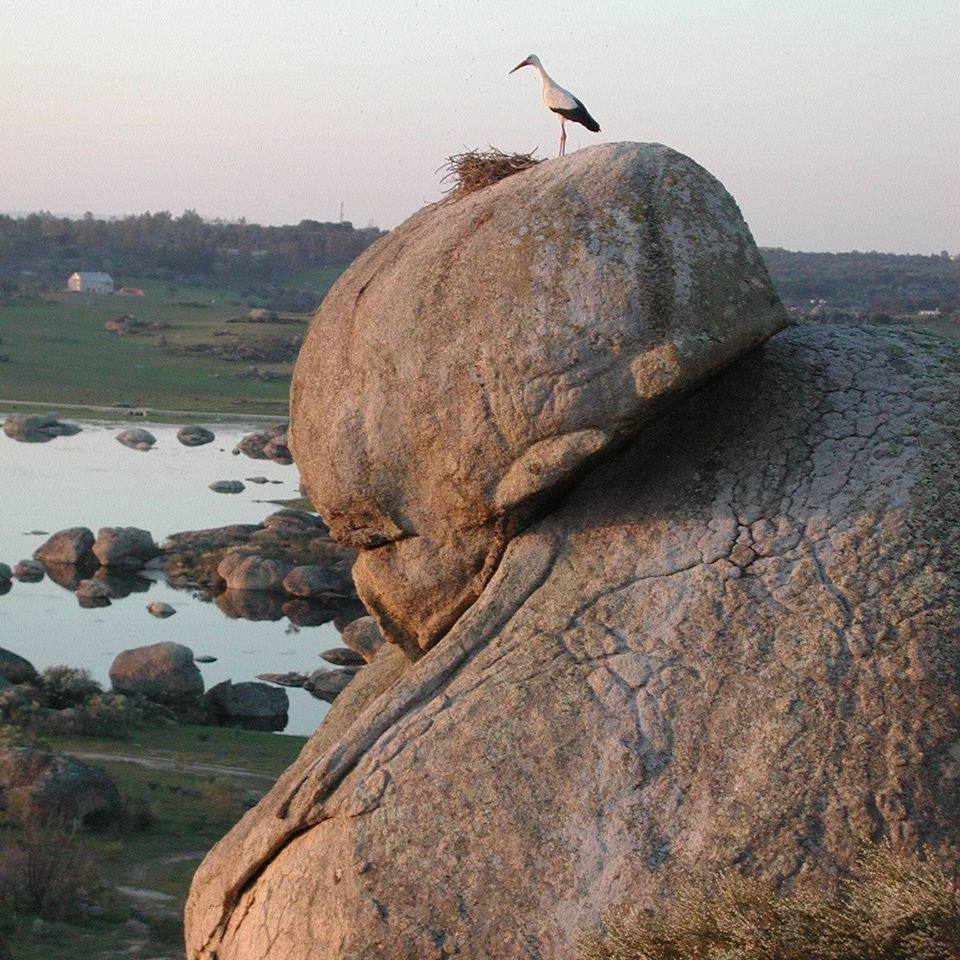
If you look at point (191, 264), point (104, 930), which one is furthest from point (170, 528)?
point (191, 264)

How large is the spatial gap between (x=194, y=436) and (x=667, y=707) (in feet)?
188

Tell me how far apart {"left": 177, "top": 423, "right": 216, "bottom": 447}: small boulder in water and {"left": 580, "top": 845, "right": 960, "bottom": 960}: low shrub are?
56832mm

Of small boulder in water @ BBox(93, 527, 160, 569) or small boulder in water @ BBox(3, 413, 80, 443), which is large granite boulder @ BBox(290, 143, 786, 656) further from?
small boulder in water @ BBox(3, 413, 80, 443)

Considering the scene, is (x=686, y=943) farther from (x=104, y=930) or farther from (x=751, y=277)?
(x=104, y=930)

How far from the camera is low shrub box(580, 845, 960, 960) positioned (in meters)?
4.97

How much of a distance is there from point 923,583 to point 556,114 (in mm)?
2991

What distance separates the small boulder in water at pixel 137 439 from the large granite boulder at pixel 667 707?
53753 mm

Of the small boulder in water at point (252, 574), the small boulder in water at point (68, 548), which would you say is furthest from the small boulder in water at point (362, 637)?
the small boulder in water at point (68, 548)

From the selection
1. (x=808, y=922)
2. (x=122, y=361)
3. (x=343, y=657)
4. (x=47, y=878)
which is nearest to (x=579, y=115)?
(x=808, y=922)

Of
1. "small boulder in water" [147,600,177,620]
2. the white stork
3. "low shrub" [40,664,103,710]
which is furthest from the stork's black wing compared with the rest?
"small boulder in water" [147,600,177,620]

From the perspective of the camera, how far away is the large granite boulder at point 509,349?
6.30 m

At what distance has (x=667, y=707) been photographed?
6.04 meters

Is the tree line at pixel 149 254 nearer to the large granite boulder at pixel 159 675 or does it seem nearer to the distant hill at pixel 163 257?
the distant hill at pixel 163 257

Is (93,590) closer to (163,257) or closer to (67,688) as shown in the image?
(67,688)
